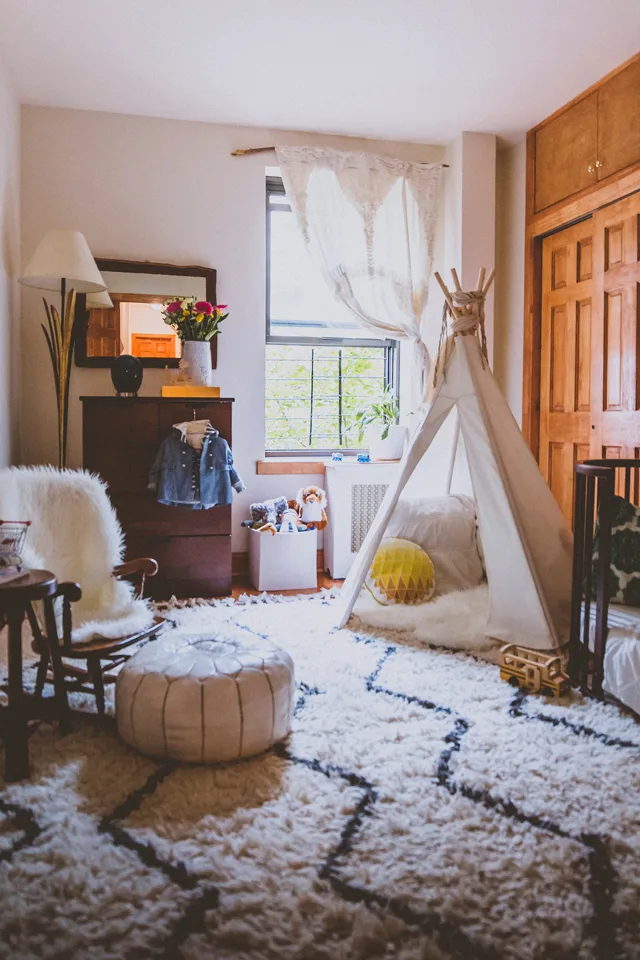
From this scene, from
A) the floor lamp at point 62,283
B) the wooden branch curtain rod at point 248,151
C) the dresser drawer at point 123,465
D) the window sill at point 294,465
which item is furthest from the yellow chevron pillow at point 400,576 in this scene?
the wooden branch curtain rod at point 248,151

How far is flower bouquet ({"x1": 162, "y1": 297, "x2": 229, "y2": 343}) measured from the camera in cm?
373

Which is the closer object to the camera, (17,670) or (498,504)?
→ (17,670)

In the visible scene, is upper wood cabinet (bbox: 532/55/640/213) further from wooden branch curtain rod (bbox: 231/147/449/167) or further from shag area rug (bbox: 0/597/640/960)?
shag area rug (bbox: 0/597/640/960)

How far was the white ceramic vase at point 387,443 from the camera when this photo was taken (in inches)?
175

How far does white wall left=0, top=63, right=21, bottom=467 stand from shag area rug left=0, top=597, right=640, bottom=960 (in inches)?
79.7

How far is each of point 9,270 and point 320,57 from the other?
1951mm

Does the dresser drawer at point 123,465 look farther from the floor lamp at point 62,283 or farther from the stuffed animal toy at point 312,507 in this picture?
the stuffed animal toy at point 312,507

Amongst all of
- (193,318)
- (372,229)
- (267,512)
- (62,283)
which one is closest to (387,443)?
(267,512)

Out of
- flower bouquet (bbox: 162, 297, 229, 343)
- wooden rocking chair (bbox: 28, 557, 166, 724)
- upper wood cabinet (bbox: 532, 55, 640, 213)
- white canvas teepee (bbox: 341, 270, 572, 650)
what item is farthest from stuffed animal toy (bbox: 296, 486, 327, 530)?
upper wood cabinet (bbox: 532, 55, 640, 213)

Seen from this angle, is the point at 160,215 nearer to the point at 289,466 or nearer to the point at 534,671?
the point at 289,466

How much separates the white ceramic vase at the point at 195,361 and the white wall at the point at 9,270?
916mm

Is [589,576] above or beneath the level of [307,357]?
beneath

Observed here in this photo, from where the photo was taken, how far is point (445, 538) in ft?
12.1

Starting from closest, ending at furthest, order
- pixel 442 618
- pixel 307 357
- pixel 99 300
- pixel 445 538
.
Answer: pixel 442 618, pixel 445 538, pixel 99 300, pixel 307 357
